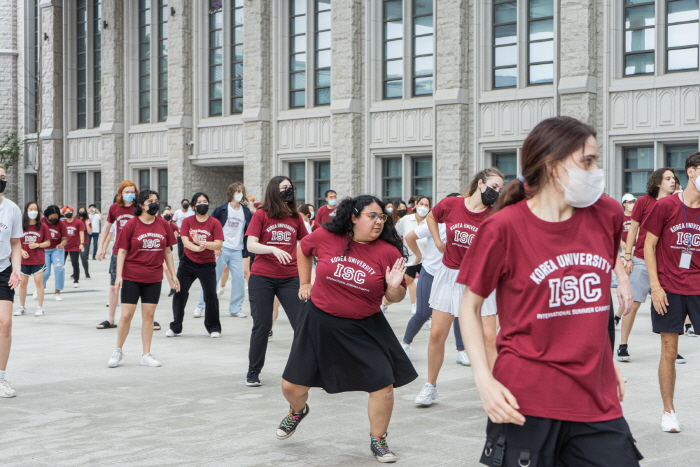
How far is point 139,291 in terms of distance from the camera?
31.0 feet

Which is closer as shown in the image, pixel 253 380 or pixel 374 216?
pixel 374 216

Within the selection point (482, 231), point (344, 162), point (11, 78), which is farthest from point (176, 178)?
point (482, 231)

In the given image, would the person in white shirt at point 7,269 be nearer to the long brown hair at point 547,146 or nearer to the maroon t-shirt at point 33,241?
the long brown hair at point 547,146

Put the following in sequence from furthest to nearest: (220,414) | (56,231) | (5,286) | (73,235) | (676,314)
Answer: (73,235) < (56,231) < (5,286) < (220,414) < (676,314)

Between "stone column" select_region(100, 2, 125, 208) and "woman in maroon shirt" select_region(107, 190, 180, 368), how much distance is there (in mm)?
25845

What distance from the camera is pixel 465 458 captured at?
570 cm

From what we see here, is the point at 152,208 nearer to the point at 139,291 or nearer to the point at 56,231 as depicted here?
the point at 139,291

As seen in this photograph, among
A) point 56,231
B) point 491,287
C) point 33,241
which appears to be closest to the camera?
point 491,287

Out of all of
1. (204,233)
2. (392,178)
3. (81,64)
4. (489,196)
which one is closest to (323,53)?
(392,178)

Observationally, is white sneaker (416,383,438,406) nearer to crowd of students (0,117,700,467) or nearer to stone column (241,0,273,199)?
crowd of students (0,117,700,467)

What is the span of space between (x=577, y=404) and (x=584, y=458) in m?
0.19

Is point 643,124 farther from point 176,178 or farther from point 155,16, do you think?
point 155,16

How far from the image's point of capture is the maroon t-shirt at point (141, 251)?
A: 371 inches

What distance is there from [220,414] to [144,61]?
95.3 ft
